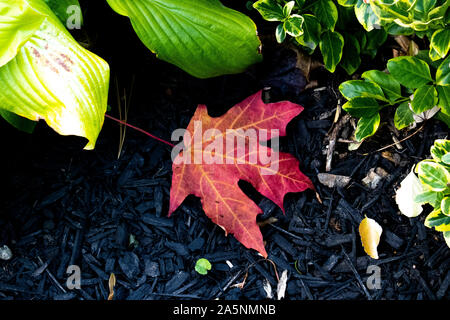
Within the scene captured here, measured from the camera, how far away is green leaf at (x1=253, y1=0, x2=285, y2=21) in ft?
3.58

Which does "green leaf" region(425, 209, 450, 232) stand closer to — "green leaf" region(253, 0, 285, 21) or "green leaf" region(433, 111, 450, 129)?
"green leaf" region(433, 111, 450, 129)

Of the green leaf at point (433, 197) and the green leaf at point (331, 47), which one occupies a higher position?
the green leaf at point (331, 47)

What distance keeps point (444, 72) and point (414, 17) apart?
0.60ft

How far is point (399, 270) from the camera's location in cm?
117

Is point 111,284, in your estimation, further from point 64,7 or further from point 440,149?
point 440,149

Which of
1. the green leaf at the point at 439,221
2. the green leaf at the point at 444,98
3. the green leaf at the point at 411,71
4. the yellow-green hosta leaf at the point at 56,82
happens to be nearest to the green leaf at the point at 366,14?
the green leaf at the point at 411,71

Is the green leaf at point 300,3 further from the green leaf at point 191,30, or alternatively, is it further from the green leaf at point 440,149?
the green leaf at point 440,149

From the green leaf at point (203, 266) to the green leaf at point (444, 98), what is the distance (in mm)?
737

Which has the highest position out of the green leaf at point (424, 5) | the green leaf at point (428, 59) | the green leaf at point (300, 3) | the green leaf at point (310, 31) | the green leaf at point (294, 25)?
the green leaf at point (424, 5)

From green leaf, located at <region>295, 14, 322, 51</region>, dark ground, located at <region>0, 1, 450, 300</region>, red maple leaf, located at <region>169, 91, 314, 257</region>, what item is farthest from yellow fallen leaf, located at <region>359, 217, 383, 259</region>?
green leaf, located at <region>295, 14, 322, 51</region>

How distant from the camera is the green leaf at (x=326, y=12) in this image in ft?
3.70

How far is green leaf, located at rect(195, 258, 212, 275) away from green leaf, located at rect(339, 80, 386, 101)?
594 mm

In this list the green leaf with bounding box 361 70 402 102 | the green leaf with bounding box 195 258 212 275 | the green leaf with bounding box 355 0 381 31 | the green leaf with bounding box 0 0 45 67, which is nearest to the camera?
the green leaf with bounding box 0 0 45 67
